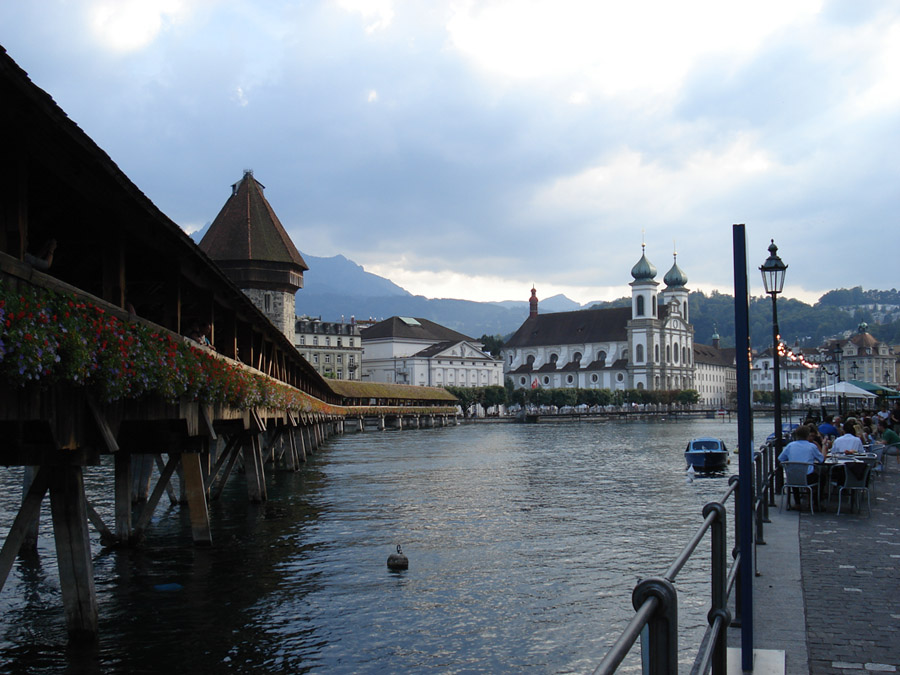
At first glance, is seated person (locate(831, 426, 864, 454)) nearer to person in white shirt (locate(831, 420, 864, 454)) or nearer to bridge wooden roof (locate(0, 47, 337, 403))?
person in white shirt (locate(831, 420, 864, 454))

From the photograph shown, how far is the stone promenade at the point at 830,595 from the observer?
23.1ft

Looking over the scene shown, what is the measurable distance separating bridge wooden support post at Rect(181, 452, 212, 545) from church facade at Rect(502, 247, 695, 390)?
154 meters

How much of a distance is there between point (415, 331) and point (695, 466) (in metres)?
121

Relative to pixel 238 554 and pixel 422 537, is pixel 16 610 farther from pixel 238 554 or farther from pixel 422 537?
Answer: pixel 422 537

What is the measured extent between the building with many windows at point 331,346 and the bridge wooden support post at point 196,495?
115253 mm

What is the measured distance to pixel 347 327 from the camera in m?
142

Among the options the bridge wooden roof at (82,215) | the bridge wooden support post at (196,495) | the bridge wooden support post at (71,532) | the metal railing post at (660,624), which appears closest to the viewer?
the metal railing post at (660,624)

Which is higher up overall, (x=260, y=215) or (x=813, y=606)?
(x=260, y=215)

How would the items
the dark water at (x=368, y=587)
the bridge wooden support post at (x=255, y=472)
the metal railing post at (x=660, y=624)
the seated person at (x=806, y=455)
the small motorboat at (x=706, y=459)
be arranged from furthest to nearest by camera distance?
the small motorboat at (x=706, y=459), the bridge wooden support post at (x=255, y=472), the seated person at (x=806, y=455), the dark water at (x=368, y=587), the metal railing post at (x=660, y=624)

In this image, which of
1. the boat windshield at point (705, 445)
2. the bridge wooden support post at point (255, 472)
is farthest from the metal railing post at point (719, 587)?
the boat windshield at point (705, 445)

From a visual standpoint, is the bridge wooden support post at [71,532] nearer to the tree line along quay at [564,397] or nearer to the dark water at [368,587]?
the dark water at [368,587]

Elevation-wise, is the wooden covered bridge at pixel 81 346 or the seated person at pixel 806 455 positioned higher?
the wooden covered bridge at pixel 81 346

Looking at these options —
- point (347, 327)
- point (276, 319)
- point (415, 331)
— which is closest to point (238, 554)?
point (276, 319)

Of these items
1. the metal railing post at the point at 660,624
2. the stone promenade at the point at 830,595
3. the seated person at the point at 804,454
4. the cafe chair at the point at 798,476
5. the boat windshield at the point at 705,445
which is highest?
the metal railing post at the point at 660,624
